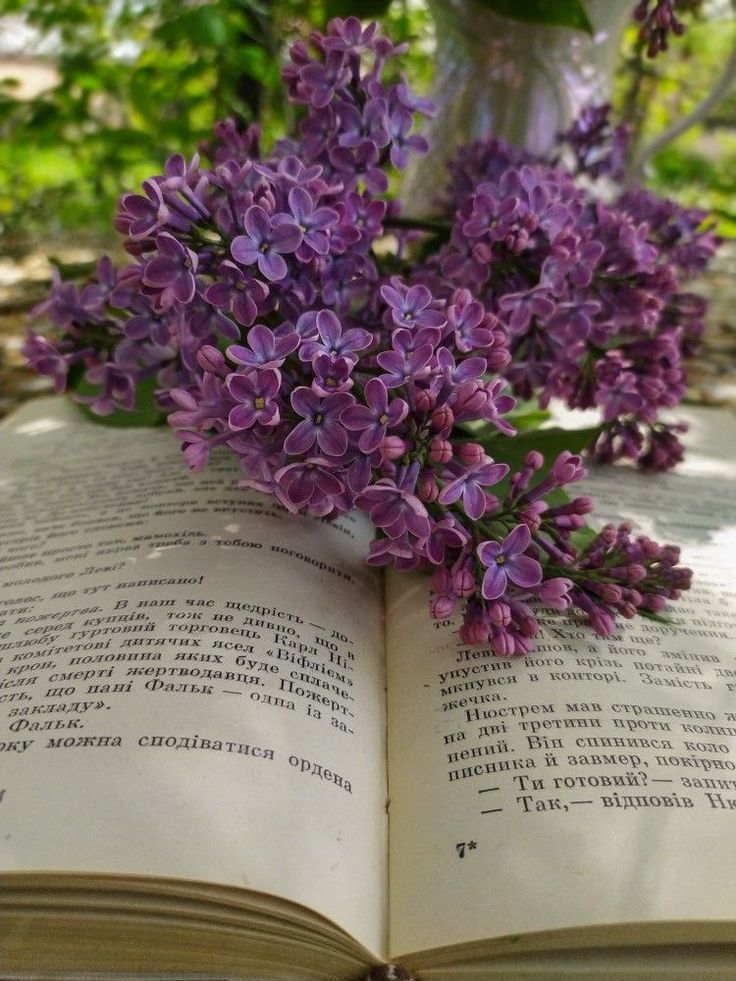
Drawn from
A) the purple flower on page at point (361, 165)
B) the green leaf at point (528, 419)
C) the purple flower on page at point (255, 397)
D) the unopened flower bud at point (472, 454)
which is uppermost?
the purple flower on page at point (361, 165)

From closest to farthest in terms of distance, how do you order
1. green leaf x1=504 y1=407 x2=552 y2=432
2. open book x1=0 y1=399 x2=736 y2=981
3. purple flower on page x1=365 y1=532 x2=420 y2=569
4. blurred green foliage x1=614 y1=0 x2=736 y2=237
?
open book x1=0 y1=399 x2=736 y2=981 < purple flower on page x1=365 y1=532 x2=420 y2=569 < green leaf x1=504 y1=407 x2=552 y2=432 < blurred green foliage x1=614 y1=0 x2=736 y2=237

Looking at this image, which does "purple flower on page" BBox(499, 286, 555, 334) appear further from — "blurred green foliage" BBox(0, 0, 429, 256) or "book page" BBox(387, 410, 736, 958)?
"blurred green foliage" BBox(0, 0, 429, 256)

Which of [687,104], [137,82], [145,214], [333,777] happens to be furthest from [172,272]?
[687,104]

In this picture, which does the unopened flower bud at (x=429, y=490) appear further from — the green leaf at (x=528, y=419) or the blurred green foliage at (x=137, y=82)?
the blurred green foliage at (x=137, y=82)

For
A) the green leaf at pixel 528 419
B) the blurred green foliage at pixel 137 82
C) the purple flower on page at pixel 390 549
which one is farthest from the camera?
the blurred green foliage at pixel 137 82

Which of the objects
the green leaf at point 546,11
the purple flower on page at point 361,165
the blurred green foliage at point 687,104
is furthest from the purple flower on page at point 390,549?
the blurred green foliage at point 687,104

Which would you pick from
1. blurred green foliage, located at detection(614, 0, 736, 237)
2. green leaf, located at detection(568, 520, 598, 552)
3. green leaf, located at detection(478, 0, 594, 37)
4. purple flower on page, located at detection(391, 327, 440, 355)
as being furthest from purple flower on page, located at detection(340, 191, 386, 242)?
blurred green foliage, located at detection(614, 0, 736, 237)

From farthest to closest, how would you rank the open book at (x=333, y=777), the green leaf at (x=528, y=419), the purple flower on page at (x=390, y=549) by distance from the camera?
the green leaf at (x=528, y=419), the purple flower on page at (x=390, y=549), the open book at (x=333, y=777)
